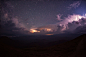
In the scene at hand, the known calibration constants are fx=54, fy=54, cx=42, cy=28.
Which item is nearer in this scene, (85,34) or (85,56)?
(85,56)

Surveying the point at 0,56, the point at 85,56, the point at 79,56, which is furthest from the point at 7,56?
the point at 85,56

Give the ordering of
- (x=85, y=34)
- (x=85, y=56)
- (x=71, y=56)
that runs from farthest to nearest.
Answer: (x=85, y=34), (x=71, y=56), (x=85, y=56)

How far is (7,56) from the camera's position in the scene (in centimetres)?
2428

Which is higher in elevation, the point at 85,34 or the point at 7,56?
the point at 85,34

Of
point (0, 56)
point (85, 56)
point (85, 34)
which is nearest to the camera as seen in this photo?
point (0, 56)

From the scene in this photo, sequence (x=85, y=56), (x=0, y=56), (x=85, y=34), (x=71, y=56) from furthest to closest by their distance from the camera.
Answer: (x=85, y=34), (x=71, y=56), (x=85, y=56), (x=0, y=56)

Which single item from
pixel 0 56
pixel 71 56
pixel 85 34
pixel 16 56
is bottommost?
pixel 71 56

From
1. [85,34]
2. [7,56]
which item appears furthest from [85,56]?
[7,56]

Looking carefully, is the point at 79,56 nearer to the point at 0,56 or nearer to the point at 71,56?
the point at 71,56

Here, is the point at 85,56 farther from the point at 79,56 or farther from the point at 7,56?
the point at 7,56

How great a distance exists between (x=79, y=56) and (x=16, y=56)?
2990cm

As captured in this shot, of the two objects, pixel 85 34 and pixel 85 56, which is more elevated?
pixel 85 34

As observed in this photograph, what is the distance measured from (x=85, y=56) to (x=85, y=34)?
1167 inches

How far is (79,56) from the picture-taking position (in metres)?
25.9
